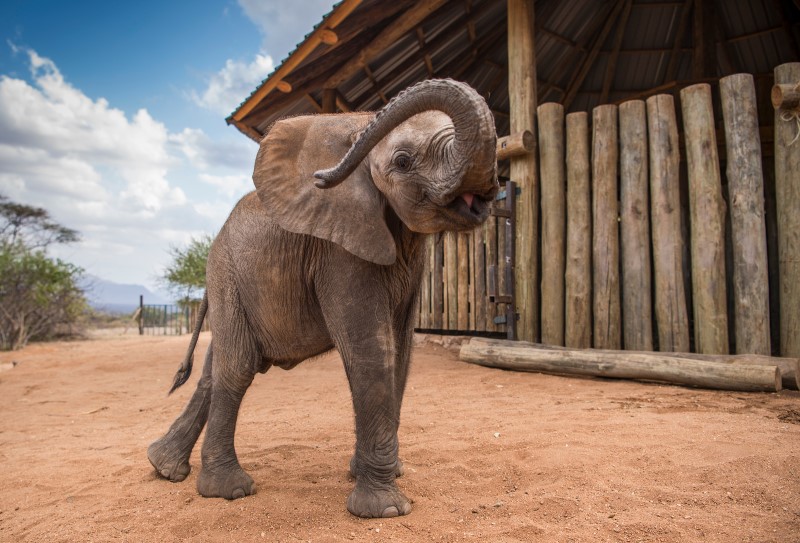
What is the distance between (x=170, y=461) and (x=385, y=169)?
2405mm

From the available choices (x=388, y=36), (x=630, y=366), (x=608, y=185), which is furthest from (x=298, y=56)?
(x=630, y=366)

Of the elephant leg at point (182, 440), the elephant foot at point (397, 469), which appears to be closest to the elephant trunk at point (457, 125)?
the elephant foot at point (397, 469)

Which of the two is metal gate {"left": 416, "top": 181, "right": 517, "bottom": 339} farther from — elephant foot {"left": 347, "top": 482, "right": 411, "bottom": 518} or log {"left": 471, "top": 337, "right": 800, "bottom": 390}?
elephant foot {"left": 347, "top": 482, "right": 411, "bottom": 518}

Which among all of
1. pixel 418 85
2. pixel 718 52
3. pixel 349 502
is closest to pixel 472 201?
pixel 418 85

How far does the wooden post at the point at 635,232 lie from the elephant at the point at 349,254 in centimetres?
359

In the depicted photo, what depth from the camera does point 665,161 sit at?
5.66 m

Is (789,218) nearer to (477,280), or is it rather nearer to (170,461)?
(477,280)

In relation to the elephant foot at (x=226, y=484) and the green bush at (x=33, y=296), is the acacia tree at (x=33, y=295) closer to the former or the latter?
the green bush at (x=33, y=296)

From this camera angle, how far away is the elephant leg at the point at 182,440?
3.46 metres

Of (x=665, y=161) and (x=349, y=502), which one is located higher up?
(x=665, y=161)

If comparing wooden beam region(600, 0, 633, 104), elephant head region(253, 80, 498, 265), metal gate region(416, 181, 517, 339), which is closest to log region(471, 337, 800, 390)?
metal gate region(416, 181, 517, 339)

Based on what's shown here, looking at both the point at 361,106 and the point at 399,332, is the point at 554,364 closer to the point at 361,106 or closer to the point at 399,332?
the point at 399,332

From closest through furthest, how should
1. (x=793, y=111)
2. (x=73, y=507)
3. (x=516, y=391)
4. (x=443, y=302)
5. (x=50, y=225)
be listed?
(x=73, y=507) → (x=793, y=111) → (x=516, y=391) → (x=443, y=302) → (x=50, y=225)

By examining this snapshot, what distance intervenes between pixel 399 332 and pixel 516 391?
2.76 metres
